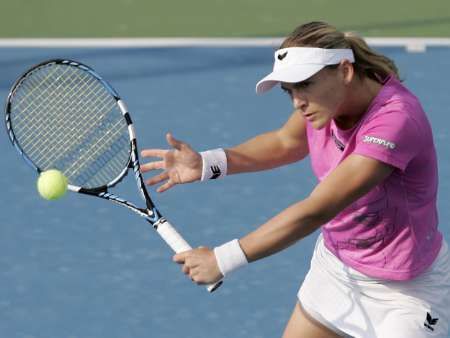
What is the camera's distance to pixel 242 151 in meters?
4.87

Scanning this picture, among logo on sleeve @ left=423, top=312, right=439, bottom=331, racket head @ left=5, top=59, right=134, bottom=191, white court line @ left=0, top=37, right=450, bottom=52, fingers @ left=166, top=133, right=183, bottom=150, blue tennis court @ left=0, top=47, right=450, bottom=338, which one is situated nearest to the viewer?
logo on sleeve @ left=423, top=312, right=439, bottom=331

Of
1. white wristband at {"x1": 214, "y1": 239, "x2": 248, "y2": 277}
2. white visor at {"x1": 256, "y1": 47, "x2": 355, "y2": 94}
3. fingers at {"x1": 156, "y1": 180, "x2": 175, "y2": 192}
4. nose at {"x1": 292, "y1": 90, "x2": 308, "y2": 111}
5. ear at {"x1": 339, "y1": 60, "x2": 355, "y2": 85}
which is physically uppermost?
white visor at {"x1": 256, "y1": 47, "x2": 355, "y2": 94}

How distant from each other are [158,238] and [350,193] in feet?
10.7

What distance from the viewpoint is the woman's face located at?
13.6ft

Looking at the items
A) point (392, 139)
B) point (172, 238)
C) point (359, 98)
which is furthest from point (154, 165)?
point (392, 139)

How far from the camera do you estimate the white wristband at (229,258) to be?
4121mm

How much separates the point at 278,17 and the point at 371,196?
7.68 m

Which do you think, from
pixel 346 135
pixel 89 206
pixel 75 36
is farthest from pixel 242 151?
pixel 75 36

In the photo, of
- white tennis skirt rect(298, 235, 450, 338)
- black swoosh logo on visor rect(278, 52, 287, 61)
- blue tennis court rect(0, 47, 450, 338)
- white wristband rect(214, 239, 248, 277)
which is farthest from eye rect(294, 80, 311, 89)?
blue tennis court rect(0, 47, 450, 338)

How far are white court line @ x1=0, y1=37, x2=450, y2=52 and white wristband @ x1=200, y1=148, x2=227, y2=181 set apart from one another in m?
6.00

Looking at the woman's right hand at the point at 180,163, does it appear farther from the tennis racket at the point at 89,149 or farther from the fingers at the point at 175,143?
the tennis racket at the point at 89,149

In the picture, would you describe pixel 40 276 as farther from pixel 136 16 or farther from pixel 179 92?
pixel 136 16

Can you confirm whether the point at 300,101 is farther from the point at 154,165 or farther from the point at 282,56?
the point at 154,165

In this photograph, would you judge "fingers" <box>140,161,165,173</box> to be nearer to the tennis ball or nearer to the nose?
the tennis ball
